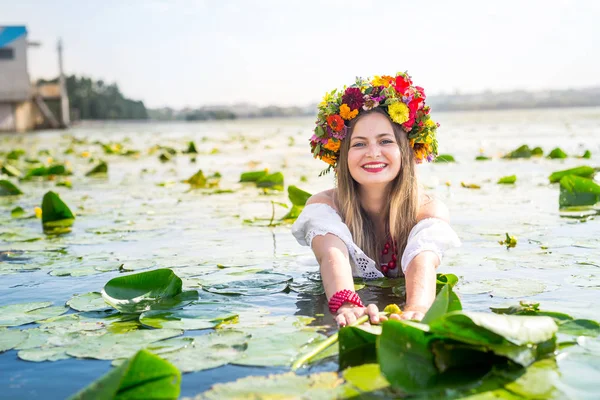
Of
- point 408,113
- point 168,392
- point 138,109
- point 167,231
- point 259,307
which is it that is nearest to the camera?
point 168,392

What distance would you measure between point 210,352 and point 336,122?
1460 millimetres

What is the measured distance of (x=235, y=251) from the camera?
3604mm

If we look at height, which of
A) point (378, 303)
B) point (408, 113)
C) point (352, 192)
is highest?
point (408, 113)

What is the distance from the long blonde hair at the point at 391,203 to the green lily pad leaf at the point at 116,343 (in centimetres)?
116

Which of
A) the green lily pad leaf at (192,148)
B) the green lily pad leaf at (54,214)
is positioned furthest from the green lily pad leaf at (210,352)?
the green lily pad leaf at (192,148)

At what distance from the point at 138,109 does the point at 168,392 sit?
162 ft

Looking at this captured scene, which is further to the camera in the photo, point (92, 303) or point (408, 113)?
point (408, 113)

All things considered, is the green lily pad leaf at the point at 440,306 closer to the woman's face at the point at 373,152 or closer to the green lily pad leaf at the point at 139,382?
the green lily pad leaf at the point at 139,382

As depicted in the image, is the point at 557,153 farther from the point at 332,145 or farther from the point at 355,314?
the point at 355,314

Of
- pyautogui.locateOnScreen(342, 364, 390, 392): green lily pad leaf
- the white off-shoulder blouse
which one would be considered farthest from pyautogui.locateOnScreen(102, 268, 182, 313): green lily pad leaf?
pyautogui.locateOnScreen(342, 364, 390, 392): green lily pad leaf

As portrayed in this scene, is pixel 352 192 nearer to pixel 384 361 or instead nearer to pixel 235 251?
pixel 235 251

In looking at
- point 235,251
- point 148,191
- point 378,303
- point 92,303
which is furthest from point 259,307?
point 148,191

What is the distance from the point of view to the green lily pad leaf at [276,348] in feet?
6.18

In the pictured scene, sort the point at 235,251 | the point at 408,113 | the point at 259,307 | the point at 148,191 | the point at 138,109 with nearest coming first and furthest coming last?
the point at 259,307 < the point at 408,113 < the point at 235,251 < the point at 148,191 < the point at 138,109
